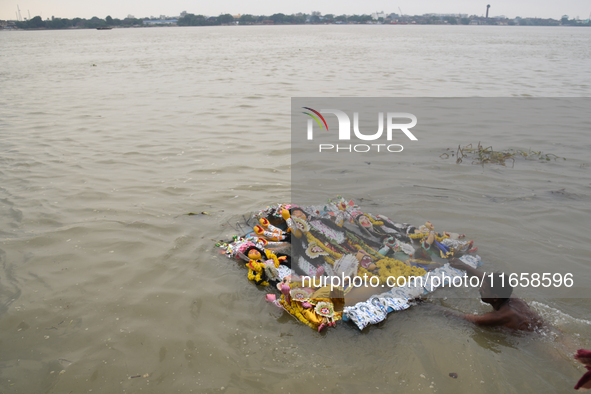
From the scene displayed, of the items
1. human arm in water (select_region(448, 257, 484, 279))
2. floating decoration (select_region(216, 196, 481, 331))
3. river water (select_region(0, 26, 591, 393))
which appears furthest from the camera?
human arm in water (select_region(448, 257, 484, 279))

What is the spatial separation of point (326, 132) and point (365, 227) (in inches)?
175

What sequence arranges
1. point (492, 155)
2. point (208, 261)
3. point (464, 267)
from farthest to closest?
point (492, 155) < point (208, 261) < point (464, 267)

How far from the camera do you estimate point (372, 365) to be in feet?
8.80

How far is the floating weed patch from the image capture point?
625cm

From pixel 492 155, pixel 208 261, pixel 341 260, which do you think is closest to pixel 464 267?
pixel 341 260

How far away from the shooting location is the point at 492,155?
6.36 m

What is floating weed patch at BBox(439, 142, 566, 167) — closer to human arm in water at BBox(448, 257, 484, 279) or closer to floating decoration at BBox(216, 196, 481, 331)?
floating decoration at BBox(216, 196, 481, 331)

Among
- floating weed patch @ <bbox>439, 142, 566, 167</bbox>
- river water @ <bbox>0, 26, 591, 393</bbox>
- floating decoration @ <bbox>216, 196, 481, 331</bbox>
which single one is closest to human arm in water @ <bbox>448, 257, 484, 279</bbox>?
floating decoration @ <bbox>216, 196, 481, 331</bbox>

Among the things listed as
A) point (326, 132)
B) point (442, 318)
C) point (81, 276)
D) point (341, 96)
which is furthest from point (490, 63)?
point (81, 276)

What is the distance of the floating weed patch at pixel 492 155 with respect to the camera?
6.25 m

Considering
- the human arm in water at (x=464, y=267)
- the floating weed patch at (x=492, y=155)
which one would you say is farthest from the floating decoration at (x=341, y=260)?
the floating weed patch at (x=492, y=155)

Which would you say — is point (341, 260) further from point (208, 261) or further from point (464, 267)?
point (208, 261)

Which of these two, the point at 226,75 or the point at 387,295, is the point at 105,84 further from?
the point at 387,295

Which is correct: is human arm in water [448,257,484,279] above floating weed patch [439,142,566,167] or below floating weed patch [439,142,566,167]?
below
